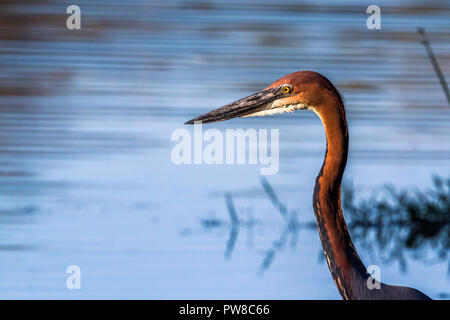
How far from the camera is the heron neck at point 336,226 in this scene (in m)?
1.86

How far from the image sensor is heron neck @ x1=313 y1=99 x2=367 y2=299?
1.86 metres

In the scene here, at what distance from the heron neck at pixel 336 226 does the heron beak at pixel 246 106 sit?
0.74 feet

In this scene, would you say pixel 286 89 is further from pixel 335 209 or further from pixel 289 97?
pixel 335 209

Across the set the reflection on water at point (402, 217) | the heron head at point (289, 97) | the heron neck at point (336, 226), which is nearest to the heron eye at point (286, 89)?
the heron head at point (289, 97)

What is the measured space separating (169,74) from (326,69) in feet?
2.72

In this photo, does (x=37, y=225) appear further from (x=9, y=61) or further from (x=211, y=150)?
(x=9, y=61)

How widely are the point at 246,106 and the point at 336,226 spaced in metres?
0.42

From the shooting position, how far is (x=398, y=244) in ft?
10.4

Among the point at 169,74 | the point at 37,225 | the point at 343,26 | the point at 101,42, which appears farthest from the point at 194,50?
the point at 37,225

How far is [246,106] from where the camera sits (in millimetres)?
2072

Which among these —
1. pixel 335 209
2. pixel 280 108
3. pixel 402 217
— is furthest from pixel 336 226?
pixel 402 217

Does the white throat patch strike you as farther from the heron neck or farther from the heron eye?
the heron neck

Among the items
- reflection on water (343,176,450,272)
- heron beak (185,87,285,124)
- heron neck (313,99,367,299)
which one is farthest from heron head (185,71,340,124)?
reflection on water (343,176,450,272)
